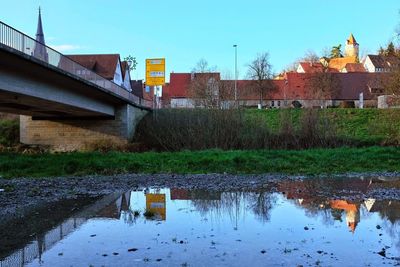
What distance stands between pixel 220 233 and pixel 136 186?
25.3ft

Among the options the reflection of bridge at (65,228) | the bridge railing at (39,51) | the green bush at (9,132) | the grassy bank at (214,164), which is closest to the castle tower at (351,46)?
the green bush at (9,132)

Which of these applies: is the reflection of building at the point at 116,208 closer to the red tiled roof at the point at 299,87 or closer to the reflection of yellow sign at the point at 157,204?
the reflection of yellow sign at the point at 157,204

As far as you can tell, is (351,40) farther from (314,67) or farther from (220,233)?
(220,233)

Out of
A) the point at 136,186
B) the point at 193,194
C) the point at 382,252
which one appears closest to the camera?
the point at 382,252

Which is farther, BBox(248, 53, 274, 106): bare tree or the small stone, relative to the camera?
BBox(248, 53, 274, 106): bare tree

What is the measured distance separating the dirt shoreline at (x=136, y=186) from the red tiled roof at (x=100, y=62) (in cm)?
6163

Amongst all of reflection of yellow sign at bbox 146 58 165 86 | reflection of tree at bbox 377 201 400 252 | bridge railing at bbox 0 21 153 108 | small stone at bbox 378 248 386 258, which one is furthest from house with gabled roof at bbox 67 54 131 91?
small stone at bbox 378 248 386 258

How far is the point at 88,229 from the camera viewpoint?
8227mm

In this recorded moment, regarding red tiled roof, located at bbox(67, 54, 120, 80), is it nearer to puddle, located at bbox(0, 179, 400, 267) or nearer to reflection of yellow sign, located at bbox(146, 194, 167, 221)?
reflection of yellow sign, located at bbox(146, 194, 167, 221)

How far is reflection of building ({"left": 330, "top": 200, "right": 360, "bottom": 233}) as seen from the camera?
8.43 meters

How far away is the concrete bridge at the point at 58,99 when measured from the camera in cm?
2027

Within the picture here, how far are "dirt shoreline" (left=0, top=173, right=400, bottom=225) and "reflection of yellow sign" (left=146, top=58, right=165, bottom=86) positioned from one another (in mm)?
30373

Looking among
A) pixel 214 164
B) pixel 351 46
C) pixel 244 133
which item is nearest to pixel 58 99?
pixel 214 164

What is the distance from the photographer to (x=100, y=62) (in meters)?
81.1
